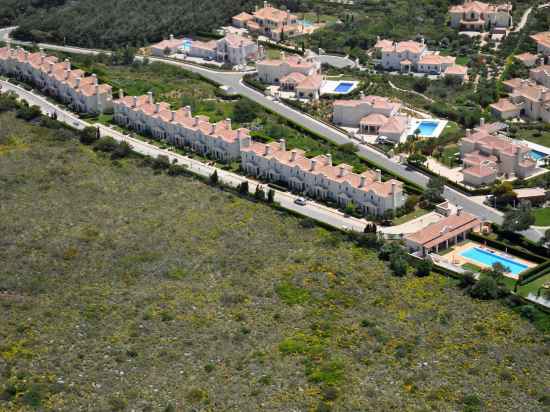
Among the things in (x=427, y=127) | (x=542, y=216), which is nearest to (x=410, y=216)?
(x=542, y=216)

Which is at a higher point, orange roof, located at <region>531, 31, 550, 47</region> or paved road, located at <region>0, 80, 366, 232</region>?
orange roof, located at <region>531, 31, 550, 47</region>

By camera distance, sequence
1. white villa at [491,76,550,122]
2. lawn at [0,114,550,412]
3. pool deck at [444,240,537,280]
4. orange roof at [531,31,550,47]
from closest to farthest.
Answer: lawn at [0,114,550,412] < pool deck at [444,240,537,280] < white villa at [491,76,550,122] < orange roof at [531,31,550,47]

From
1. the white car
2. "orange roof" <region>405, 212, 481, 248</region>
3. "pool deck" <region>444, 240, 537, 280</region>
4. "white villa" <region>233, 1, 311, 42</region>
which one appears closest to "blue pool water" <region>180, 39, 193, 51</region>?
"white villa" <region>233, 1, 311, 42</region>

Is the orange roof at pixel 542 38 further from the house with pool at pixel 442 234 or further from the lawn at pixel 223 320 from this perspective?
the lawn at pixel 223 320

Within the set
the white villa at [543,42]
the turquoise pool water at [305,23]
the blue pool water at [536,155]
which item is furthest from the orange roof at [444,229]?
the turquoise pool water at [305,23]

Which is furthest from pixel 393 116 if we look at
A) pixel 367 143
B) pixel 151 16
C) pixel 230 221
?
pixel 151 16

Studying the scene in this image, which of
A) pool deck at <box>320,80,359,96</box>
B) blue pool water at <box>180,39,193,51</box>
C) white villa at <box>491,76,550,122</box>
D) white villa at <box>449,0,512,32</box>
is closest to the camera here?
white villa at <box>491,76,550,122</box>

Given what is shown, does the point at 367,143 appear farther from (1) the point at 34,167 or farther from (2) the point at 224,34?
(2) the point at 224,34

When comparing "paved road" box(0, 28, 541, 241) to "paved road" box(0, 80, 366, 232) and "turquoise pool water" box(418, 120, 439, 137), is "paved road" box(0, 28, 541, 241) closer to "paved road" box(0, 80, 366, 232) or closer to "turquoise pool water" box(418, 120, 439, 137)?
"turquoise pool water" box(418, 120, 439, 137)
